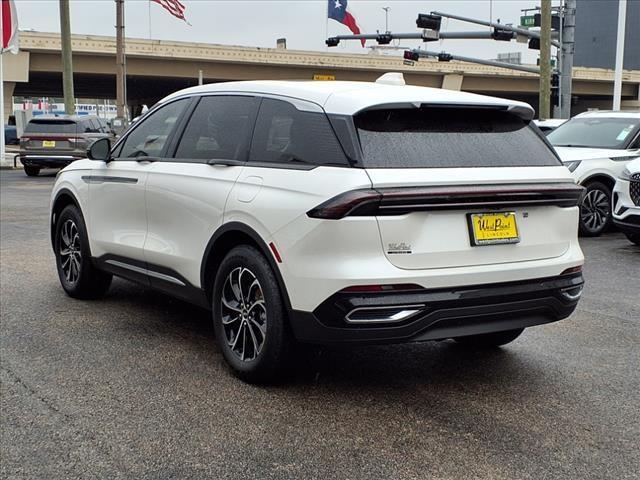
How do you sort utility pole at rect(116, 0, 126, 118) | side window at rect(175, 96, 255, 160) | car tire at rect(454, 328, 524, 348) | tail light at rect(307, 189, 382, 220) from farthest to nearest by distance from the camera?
utility pole at rect(116, 0, 126, 118) < car tire at rect(454, 328, 524, 348) < side window at rect(175, 96, 255, 160) < tail light at rect(307, 189, 382, 220)

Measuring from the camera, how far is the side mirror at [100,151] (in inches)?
247

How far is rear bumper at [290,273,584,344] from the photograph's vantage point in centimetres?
392

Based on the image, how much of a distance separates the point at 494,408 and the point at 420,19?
29.0 meters

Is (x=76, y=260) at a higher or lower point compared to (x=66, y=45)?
lower

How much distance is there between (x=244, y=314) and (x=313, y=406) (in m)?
Answer: 0.70

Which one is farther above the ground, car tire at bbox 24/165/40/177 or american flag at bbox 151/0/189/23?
american flag at bbox 151/0/189/23

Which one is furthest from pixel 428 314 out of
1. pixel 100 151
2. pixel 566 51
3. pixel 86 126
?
pixel 566 51

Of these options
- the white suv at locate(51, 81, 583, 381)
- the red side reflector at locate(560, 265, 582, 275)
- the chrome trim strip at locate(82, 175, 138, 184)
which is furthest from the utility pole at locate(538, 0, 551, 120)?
the white suv at locate(51, 81, 583, 381)

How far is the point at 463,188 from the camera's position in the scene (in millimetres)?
4055

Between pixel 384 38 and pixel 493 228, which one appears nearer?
pixel 493 228

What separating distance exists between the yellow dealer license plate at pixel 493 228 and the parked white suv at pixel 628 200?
6.06 meters

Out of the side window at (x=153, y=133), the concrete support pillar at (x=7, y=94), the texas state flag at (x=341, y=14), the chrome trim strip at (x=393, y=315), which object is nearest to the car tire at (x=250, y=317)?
the chrome trim strip at (x=393, y=315)

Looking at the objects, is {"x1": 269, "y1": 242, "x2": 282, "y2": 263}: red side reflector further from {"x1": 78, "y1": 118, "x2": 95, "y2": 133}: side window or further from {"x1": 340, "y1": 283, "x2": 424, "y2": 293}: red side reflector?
{"x1": 78, "y1": 118, "x2": 95, "y2": 133}: side window

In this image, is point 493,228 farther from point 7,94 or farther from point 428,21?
point 7,94
